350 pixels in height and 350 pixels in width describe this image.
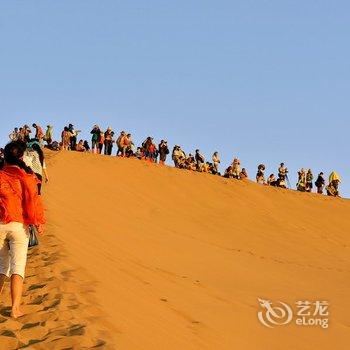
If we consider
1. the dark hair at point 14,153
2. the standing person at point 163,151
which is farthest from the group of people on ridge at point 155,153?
the dark hair at point 14,153

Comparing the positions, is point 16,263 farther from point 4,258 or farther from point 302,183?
point 302,183

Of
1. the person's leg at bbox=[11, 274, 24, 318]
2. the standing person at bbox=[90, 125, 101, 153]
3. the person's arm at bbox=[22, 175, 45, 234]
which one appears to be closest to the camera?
the person's leg at bbox=[11, 274, 24, 318]

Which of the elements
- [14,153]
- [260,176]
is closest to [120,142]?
[260,176]

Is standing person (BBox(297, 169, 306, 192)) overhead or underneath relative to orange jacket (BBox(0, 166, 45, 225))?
overhead

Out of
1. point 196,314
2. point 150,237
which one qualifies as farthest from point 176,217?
point 196,314

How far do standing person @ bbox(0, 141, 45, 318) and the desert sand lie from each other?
1.24 ft

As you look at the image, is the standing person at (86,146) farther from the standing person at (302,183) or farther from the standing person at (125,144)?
the standing person at (302,183)

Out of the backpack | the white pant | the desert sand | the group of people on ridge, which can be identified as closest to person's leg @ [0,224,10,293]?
the white pant

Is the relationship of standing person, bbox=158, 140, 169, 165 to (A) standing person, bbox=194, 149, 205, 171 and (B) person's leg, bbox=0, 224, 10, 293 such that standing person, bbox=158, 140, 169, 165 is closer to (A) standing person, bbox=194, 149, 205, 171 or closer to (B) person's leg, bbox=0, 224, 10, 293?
(A) standing person, bbox=194, 149, 205, 171

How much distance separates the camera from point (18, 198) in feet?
22.0

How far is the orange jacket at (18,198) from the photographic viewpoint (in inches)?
260

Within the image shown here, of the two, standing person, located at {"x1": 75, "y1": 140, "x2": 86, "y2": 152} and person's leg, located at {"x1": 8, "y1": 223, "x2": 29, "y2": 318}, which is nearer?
person's leg, located at {"x1": 8, "y1": 223, "x2": 29, "y2": 318}

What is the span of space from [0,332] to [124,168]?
A: 20.8 metres

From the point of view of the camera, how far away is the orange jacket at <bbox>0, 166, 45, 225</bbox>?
21.7ft
